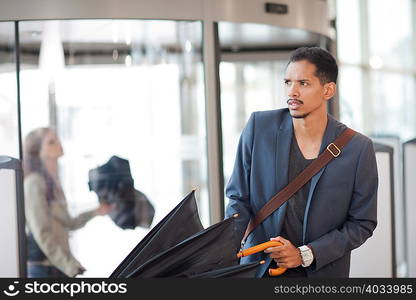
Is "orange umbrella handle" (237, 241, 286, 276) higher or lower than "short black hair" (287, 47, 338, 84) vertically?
lower

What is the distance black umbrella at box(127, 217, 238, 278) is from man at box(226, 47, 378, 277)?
217 mm

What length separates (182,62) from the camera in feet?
23.5

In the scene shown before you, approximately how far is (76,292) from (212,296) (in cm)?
44

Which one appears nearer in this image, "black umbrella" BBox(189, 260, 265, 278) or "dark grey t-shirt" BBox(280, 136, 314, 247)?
"black umbrella" BBox(189, 260, 265, 278)

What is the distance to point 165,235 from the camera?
334 centimetres

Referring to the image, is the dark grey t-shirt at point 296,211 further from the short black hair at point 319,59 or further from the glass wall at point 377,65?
the glass wall at point 377,65

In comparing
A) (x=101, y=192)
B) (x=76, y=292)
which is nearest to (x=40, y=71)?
(x=101, y=192)

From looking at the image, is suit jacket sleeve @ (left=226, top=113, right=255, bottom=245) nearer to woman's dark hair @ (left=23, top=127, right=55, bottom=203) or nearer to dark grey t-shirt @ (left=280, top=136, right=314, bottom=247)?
dark grey t-shirt @ (left=280, top=136, right=314, bottom=247)

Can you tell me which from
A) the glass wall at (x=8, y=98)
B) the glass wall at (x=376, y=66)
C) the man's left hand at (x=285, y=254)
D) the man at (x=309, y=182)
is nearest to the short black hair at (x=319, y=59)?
the man at (x=309, y=182)

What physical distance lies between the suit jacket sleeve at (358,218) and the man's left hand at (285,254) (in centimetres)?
9

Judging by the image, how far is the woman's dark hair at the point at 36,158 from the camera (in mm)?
6434

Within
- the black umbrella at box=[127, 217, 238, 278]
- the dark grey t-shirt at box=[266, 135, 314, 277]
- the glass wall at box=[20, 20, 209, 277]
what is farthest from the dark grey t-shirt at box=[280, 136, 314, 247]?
the glass wall at box=[20, 20, 209, 277]

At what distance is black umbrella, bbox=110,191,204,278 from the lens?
10.7 ft

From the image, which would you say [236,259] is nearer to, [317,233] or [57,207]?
[317,233]
